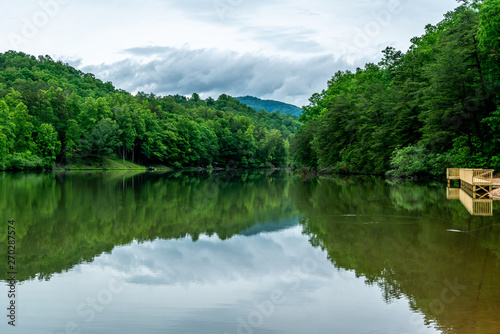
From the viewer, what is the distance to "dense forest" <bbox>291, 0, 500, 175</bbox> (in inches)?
1227

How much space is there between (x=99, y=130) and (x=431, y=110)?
58.2 metres

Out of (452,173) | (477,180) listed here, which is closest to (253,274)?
(477,180)

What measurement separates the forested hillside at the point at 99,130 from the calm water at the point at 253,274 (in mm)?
51967

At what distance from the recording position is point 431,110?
3556 centimetres

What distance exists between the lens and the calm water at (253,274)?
6.31 metres

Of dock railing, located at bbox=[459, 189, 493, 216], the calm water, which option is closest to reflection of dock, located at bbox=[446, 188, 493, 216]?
dock railing, located at bbox=[459, 189, 493, 216]

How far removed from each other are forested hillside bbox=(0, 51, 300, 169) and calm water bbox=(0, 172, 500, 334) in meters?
52.0

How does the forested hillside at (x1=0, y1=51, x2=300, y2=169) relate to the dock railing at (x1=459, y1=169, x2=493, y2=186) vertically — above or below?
above

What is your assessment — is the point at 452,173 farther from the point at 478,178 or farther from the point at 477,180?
the point at 477,180

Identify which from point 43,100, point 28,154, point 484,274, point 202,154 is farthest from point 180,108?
point 484,274

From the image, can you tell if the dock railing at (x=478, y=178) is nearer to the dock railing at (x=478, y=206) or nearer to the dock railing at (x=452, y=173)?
the dock railing at (x=478, y=206)

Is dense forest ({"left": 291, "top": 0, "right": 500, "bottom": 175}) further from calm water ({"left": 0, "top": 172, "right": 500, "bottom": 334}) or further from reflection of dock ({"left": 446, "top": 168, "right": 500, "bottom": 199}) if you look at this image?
calm water ({"left": 0, "top": 172, "right": 500, "bottom": 334})

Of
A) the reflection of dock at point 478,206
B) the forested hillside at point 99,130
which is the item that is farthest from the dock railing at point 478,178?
the forested hillside at point 99,130

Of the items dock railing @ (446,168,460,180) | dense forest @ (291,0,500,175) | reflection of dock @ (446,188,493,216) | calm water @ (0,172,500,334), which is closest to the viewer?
calm water @ (0,172,500,334)
